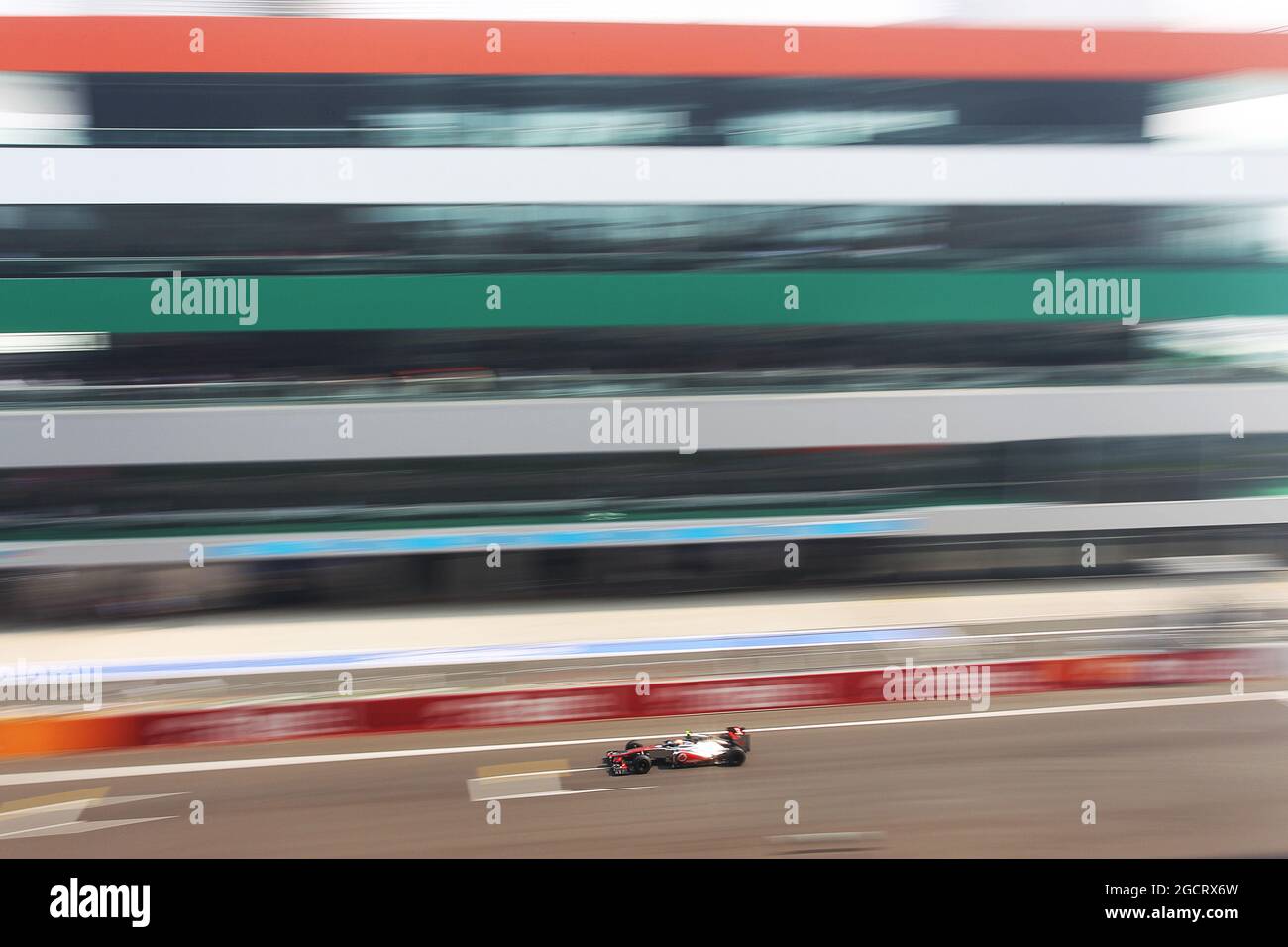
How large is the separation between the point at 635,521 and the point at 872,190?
1.61 metres

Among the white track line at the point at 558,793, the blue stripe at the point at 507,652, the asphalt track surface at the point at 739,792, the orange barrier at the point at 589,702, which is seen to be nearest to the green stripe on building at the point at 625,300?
the blue stripe at the point at 507,652

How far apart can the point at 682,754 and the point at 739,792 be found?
0.77ft

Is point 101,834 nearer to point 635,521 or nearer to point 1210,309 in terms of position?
point 635,521

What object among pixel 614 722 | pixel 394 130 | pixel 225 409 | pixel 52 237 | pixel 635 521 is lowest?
pixel 614 722

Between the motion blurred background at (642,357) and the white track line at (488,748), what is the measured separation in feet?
0.68

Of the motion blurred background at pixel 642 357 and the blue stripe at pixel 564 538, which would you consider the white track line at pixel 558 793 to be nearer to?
the motion blurred background at pixel 642 357

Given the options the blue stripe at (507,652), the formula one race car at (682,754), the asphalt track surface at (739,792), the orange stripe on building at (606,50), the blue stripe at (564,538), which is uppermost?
the orange stripe on building at (606,50)

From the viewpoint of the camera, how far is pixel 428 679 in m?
2.99

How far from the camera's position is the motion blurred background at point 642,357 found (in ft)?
9.45

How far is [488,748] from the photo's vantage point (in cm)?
289

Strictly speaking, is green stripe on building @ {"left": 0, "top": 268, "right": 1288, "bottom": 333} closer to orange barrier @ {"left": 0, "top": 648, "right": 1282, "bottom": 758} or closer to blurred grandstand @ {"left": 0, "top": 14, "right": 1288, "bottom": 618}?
blurred grandstand @ {"left": 0, "top": 14, "right": 1288, "bottom": 618}

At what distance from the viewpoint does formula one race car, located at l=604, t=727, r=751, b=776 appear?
2730mm

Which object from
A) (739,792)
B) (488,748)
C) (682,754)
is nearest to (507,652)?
(488,748)

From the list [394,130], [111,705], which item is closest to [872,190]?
[394,130]
